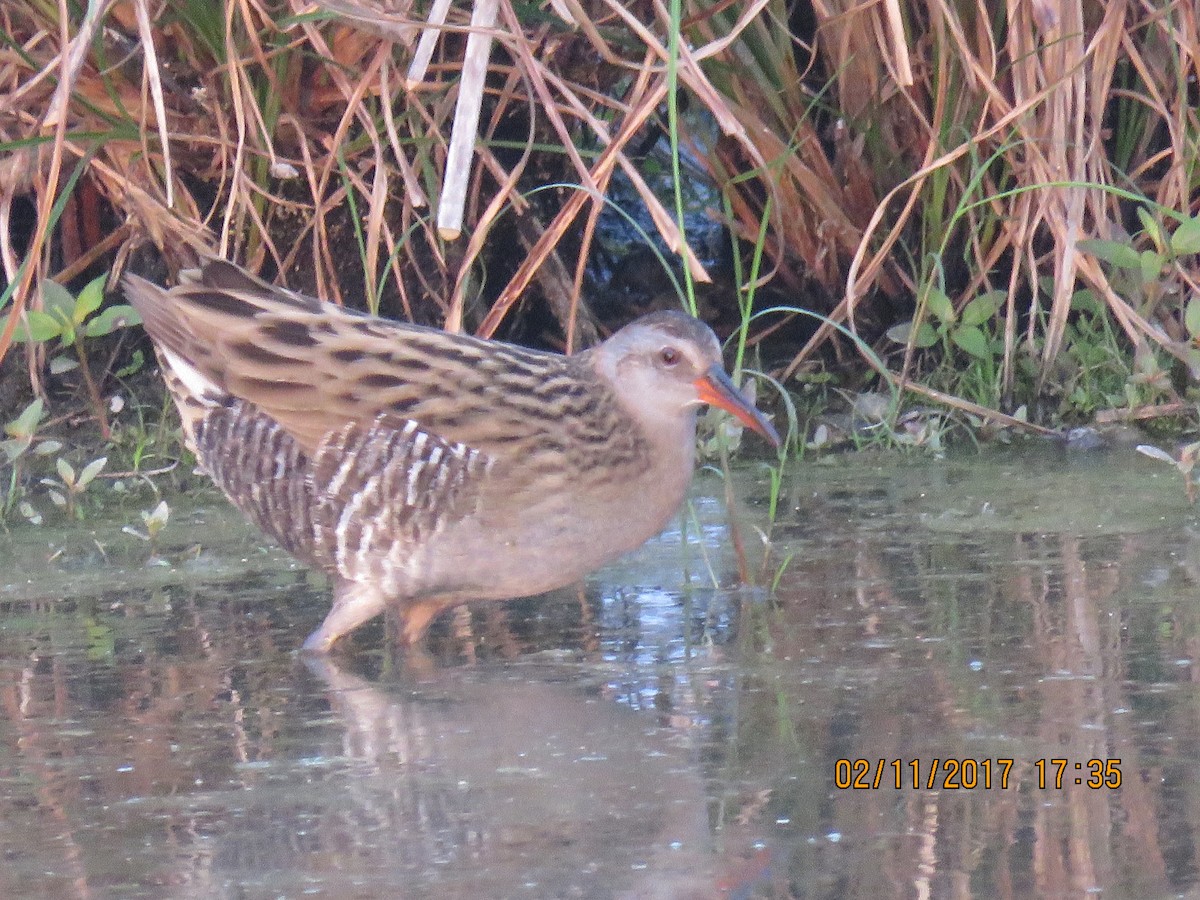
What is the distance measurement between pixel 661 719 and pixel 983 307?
2408 millimetres

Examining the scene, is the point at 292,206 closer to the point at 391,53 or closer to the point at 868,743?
the point at 391,53

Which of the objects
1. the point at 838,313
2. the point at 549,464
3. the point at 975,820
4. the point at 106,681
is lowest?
the point at 975,820

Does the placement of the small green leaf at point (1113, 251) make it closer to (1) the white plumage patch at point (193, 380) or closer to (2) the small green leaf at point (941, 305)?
(2) the small green leaf at point (941, 305)

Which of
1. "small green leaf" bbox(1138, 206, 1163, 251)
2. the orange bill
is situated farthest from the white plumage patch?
"small green leaf" bbox(1138, 206, 1163, 251)

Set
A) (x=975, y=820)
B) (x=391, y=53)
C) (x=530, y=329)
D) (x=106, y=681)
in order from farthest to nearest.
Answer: (x=530, y=329) → (x=391, y=53) → (x=106, y=681) → (x=975, y=820)

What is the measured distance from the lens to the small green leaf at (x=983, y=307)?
16.6ft

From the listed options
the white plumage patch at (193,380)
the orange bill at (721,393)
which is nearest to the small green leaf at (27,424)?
the white plumage patch at (193,380)

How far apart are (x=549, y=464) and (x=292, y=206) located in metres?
1.65

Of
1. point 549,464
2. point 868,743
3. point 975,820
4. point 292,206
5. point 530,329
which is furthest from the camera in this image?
point 530,329

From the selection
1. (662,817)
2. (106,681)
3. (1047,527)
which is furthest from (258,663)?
(1047,527)

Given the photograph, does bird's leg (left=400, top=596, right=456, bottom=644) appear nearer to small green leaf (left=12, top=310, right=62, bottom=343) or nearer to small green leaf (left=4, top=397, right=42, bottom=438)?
small green leaf (left=4, top=397, right=42, bottom=438)

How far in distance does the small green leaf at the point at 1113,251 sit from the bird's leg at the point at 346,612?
2.17m

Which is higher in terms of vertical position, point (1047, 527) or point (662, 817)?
point (1047, 527)

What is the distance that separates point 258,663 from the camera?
11.3ft
